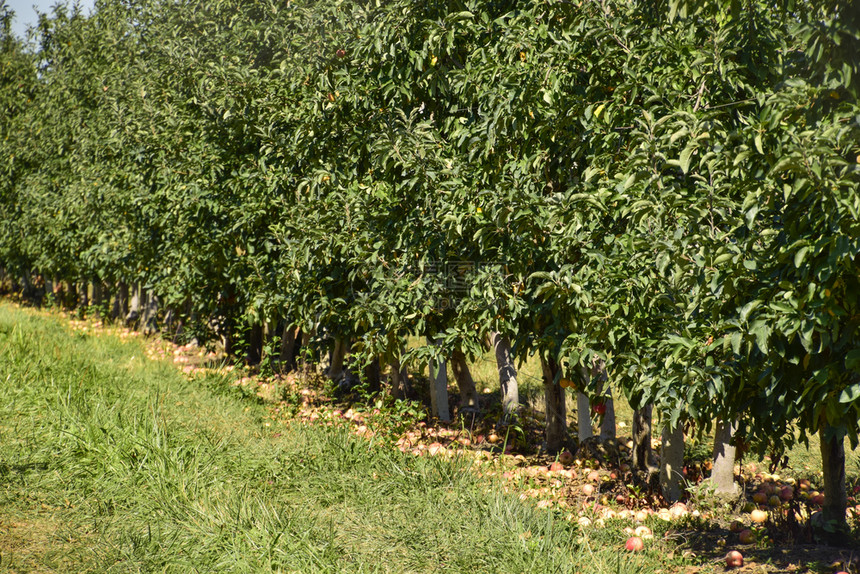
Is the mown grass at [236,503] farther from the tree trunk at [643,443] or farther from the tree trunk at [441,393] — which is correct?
the tree trunk at [441,393]

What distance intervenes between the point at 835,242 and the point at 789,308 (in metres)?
0.38

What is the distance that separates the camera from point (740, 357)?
4199 millimetres

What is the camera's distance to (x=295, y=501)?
548cm

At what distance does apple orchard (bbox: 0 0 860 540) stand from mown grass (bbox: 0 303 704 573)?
1.09 metres

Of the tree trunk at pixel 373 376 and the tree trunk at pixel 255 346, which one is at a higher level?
the tree trunk at pixel 255 346

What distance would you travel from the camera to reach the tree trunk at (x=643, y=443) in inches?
269

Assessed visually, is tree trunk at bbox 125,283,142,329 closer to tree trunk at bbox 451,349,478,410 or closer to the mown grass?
the mown grass

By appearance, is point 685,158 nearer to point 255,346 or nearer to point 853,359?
point 853,359

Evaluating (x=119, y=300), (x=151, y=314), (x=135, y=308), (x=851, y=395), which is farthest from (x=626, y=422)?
(x=119, y=300)

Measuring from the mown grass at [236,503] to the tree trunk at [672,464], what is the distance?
151 cm

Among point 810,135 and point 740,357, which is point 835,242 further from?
point 740,357

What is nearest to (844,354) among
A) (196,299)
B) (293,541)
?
(293,541)

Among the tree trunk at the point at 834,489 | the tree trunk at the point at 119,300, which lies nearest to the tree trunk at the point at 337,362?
the tree trunk at the point at 834,489

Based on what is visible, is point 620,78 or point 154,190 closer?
point 620,78
